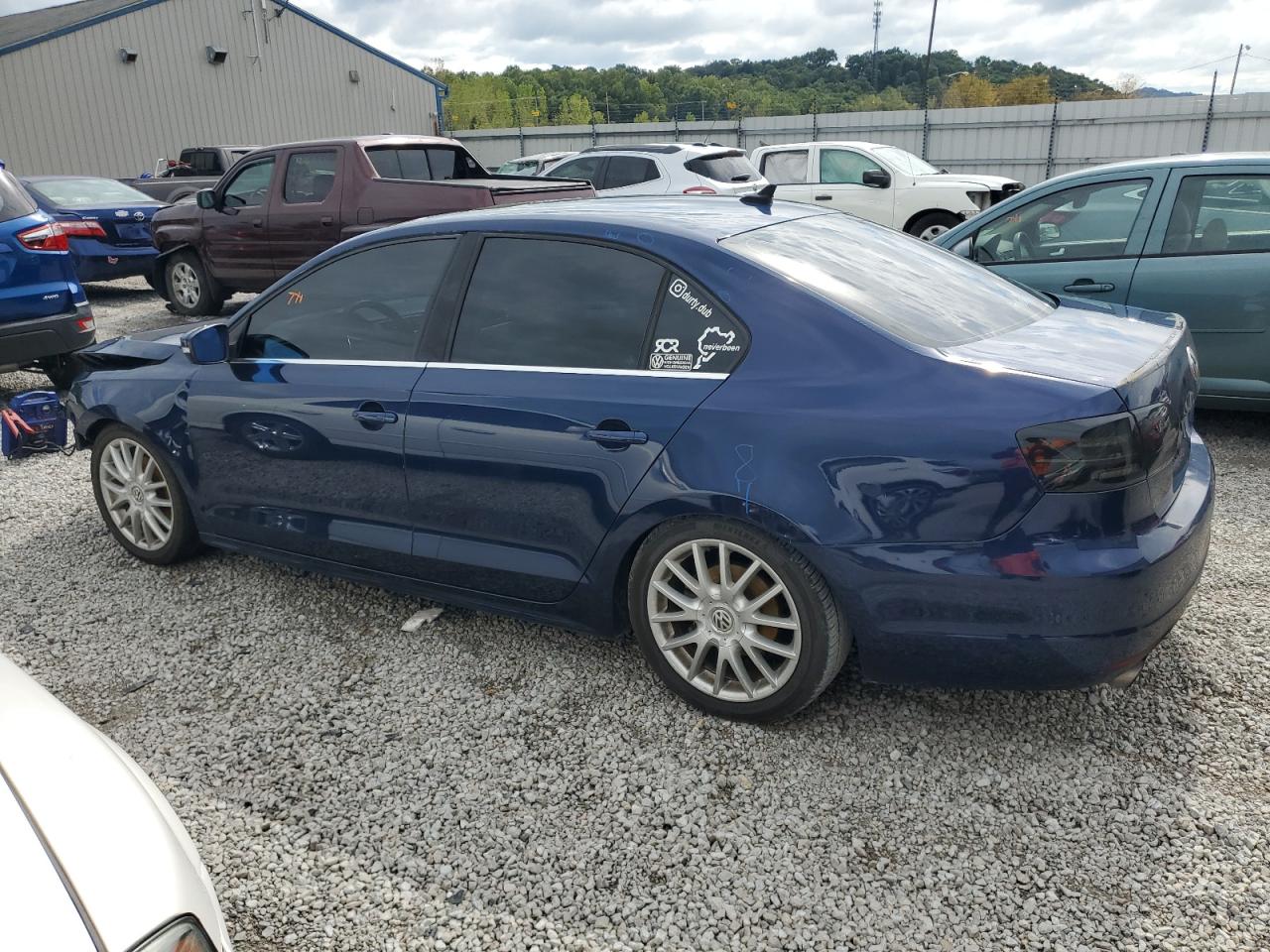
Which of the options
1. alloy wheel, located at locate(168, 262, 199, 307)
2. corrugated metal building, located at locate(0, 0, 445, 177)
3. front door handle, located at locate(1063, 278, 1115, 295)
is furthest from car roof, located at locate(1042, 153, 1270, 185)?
corrugated metal building, located at locate(0, 0, 445, 177)

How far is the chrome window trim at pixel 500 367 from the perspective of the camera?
296 centimetres

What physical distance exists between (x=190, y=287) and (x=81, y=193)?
2.91 meters

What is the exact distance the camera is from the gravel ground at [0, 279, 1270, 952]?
2.38 m

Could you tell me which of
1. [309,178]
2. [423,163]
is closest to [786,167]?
[423,163]

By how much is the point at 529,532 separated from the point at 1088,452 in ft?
5.51

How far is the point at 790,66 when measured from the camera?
72625 millimetres

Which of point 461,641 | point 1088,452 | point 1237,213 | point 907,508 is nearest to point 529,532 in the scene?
point 461,641

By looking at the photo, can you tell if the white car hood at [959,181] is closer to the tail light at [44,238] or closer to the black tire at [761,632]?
the tail light at [44,238]

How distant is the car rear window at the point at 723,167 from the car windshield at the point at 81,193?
275 inches

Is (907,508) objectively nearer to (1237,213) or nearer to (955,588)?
(955,588)

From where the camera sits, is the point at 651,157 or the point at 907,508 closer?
the point at 907,508

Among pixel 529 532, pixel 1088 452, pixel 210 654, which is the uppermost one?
pixel 1088 452

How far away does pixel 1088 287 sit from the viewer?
5664 millimetres

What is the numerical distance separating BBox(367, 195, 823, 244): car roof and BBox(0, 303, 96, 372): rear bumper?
4.48 m
